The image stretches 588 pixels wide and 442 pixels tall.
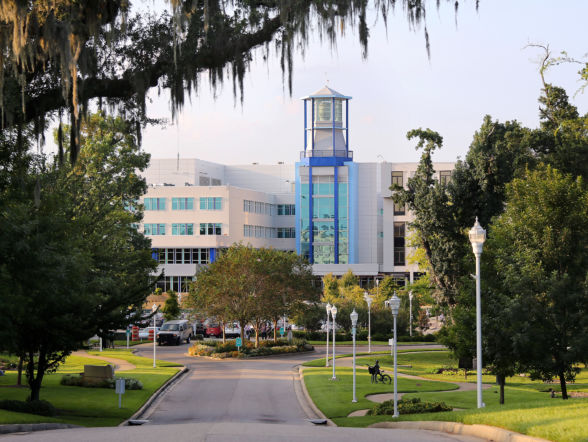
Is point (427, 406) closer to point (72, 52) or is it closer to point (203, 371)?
Answer: point (72, 52)

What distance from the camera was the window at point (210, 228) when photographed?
111 meters

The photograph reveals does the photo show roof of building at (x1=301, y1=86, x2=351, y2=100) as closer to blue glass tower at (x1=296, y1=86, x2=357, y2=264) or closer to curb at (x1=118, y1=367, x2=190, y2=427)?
blue glass tower at (x1=296, y1=86, x2=357, y2=264)

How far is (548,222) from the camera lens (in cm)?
2556

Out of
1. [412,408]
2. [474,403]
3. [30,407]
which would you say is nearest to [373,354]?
[474,403]

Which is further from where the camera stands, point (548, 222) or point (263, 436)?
point (548, 222)

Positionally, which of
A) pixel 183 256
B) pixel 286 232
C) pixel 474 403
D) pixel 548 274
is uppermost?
pixel 286 232

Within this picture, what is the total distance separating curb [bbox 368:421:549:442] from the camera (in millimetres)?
13322

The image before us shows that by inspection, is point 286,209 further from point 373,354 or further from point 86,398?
point 86,398

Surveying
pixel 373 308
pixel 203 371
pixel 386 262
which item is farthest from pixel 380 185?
pixel 203 371

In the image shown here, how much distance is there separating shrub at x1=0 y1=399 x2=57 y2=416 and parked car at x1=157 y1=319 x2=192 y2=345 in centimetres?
4353

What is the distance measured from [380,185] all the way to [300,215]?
1265 cm

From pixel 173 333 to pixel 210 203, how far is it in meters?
44.3

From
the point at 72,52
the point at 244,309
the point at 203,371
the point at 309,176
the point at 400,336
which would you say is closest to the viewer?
the point at 72,52

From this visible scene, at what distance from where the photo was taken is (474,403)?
29453mm
